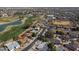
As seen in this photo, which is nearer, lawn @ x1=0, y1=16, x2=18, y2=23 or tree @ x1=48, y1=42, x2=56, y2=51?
tree @ x1=48, y1=42, x2=56, y2=51

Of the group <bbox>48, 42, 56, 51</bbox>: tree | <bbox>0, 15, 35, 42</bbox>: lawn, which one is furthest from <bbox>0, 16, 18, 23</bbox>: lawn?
<bbox>48, 42, 56, 51</bbox>: tree

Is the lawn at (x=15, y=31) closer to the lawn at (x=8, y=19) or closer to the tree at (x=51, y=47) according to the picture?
the lawn at (x=8, y=19)

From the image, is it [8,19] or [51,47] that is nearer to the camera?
[51,47]

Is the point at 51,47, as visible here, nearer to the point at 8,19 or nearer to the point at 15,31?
the point at 15,31

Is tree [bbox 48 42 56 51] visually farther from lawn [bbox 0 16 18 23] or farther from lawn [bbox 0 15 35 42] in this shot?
lawn [bbox 0 16 18 23]

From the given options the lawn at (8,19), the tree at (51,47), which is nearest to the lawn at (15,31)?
the lawn at (8,19)

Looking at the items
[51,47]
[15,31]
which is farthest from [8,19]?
[51,47]

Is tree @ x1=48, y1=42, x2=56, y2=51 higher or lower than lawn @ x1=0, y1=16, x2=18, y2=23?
→ lower

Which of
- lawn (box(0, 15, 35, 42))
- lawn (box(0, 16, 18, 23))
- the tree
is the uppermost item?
lawn (box(0, 16, 18, 23))

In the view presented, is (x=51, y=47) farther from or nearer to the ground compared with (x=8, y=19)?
nearer to the ground
